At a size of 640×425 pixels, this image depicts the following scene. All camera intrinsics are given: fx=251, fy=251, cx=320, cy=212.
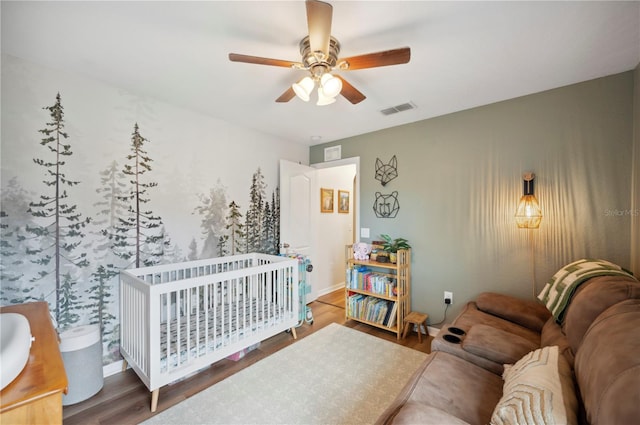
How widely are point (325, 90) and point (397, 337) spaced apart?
97.4 inches

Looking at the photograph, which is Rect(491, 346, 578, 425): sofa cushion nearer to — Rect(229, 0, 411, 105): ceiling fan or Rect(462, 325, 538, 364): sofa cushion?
Rect(462, 325, 538, 364): sofa cushion

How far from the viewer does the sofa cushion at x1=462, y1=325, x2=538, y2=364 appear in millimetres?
1395

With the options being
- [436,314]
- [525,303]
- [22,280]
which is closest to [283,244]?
[436,314]

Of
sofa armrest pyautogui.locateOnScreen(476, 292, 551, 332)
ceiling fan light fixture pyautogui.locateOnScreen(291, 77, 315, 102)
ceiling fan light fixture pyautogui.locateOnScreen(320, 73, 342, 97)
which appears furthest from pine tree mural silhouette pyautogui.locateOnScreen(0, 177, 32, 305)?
sofa armrest pyautogui.locateOnScreen(476, 292, 551, 332)

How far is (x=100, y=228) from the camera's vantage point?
2.04 m

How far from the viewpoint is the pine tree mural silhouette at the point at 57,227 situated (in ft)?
5.90

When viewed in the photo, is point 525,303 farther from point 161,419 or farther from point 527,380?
point 161,419

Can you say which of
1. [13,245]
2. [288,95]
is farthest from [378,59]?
[13,245]

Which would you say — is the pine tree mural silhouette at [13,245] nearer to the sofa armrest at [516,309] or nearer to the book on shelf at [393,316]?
the book on shelf at [393,316]

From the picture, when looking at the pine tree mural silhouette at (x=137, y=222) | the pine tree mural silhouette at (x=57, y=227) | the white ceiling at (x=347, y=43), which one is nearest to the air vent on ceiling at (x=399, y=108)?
the white ceiling at (x=347, y=43)

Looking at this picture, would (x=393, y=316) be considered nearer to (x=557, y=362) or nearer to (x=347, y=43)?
(x=557, y=362)

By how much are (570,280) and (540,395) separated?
3.58ft

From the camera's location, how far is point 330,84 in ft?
4.70

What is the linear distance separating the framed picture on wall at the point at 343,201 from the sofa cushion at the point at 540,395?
11.8 ft
